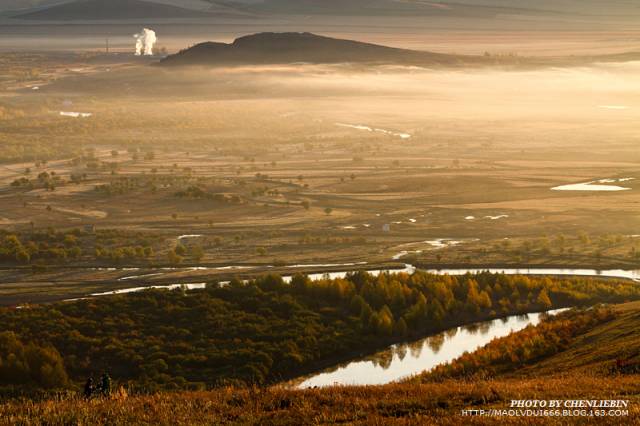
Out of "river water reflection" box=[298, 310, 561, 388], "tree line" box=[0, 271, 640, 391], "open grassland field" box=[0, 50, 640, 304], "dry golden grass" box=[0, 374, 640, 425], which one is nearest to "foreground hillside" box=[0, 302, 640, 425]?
"dry golden grass" box=[0, 374, 640, 425]

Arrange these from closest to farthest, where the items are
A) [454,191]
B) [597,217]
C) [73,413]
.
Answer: [73,413] < [597,217] < [454,191]

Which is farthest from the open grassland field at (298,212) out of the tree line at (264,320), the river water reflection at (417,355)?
the river water reflection at (417,355)

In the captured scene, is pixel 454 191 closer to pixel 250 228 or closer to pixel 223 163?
pixel 250 228

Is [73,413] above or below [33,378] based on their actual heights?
above

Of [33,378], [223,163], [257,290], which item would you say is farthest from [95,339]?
[223,163]

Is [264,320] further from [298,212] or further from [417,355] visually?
[298,212]
